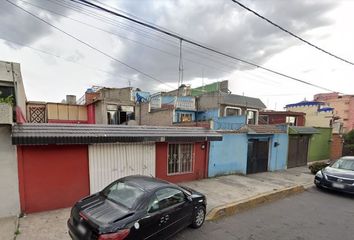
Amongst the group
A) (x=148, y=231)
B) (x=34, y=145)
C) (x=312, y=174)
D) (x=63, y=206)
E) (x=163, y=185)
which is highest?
(x=34, y=145)

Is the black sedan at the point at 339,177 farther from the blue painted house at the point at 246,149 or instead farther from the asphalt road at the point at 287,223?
the blue painted house at the point at 246,149

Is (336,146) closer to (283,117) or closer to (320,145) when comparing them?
(320,145)

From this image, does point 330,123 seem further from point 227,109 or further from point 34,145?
point 34,145

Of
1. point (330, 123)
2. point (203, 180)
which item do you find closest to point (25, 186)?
point (203, 180)

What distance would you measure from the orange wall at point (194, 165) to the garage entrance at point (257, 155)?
11.4 feet

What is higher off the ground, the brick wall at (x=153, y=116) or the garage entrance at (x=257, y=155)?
the brick wall at (x=153, y=116)

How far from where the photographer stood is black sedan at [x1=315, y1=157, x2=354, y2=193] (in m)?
8.80

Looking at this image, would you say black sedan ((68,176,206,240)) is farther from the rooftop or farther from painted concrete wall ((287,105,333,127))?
painted concrete wall ((287,105,333,127))

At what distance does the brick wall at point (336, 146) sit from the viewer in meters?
19.0

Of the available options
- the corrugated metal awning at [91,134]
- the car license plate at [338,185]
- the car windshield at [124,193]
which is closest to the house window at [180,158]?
the corrugated metal awning at [91,134]

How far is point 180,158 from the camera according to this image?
9.45 metres

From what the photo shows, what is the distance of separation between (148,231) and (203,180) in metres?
6.22

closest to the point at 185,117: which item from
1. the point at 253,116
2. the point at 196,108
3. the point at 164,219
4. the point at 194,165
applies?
the point at 196,108

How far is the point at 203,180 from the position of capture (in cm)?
998
